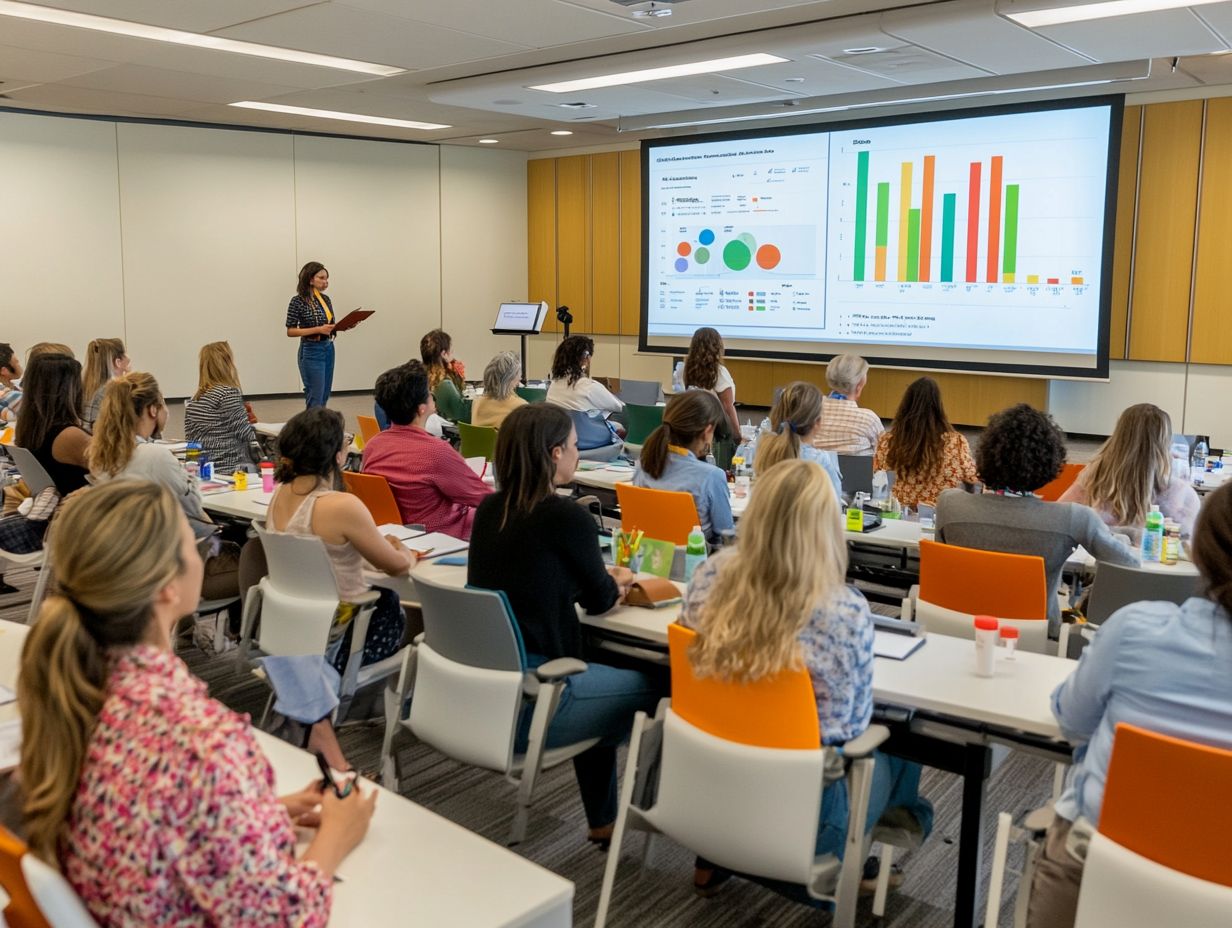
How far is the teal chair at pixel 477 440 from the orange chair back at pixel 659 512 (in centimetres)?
206

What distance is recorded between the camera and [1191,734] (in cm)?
208

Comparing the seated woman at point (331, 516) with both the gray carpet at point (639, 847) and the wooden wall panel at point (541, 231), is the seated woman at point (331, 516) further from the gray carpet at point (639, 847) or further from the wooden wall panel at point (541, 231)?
the wooden wall panel at point (541, 231)

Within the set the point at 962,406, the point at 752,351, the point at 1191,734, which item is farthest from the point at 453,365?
the point at 1191,734

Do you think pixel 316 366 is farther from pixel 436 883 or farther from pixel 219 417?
pixel 436 883

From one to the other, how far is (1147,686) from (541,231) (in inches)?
563

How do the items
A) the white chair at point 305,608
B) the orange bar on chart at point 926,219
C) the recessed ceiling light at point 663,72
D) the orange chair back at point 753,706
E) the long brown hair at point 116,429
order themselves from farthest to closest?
the orange bar on chart at point 926,219, the recessed ceiling light at point 663,72, the long brown hair at point 116,429, the white chair at point 305,608, the orange chair back at point 753,706

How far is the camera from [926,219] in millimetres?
10820

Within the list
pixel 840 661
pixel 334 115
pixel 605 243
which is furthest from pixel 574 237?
pixel 840 661

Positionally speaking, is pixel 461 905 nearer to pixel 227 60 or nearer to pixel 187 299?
pixel 227 60

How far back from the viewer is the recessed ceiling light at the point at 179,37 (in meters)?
7.01

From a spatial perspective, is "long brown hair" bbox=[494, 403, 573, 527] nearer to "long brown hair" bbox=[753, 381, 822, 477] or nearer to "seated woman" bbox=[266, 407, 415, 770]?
"seated woman" bbox=[266, 407, 415, 770]

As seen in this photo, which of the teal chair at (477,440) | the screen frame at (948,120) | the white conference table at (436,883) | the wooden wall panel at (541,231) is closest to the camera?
the white conference table at (436,883)

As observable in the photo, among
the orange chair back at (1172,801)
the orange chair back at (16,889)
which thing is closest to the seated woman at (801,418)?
the orange chair back at (1172,801)

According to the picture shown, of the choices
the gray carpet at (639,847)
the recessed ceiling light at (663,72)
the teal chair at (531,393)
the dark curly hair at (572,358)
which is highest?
the recessed ceiling light at (663,72)
